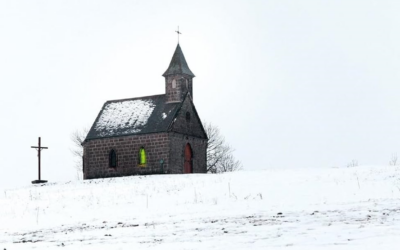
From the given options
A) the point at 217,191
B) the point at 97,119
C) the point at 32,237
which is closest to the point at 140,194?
the point at 217,191

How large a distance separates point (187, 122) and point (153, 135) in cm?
336

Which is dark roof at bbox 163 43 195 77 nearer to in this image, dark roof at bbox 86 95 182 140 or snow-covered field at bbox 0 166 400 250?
dark roof at bbox 86 95 182 140

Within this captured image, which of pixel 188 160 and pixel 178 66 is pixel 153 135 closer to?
pixel 188 160

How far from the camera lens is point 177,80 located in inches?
1950

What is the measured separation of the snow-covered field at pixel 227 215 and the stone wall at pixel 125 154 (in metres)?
14.6

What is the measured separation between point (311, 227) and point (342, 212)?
3.03 metres

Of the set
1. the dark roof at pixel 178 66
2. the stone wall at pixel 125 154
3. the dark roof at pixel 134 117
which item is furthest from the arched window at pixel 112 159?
the dark roof at pixel 178 66

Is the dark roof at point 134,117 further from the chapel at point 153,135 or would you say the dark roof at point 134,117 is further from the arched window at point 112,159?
the arched window at point 112,159

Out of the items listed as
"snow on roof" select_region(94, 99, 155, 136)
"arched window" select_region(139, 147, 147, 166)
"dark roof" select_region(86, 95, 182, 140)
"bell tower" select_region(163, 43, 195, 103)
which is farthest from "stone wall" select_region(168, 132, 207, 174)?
"bell tower" select_region(163, 43, 195, 103)

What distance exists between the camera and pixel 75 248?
1286 centimetres

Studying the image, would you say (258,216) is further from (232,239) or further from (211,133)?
(211,133)

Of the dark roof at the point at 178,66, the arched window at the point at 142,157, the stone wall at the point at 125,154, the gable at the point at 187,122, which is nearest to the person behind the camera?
the stone wall at the point at 125,154

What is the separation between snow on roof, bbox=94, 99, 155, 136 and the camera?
49.0m

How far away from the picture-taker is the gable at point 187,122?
47.8m
